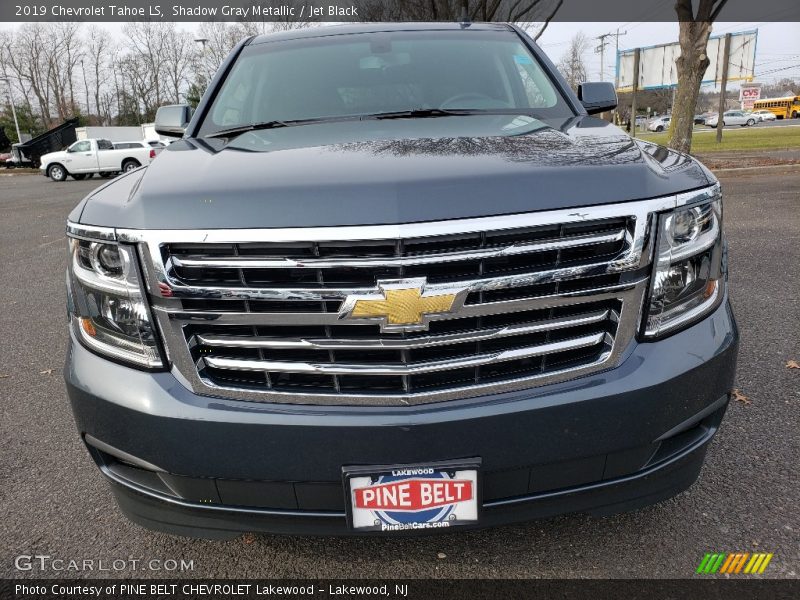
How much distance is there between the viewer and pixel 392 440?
1493mm

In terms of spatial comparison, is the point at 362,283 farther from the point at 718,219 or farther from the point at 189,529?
the point at 718,219

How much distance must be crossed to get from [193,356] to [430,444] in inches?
25.7

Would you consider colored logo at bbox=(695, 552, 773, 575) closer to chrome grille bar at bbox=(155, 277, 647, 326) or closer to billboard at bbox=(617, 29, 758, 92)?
chrome grille bar at bbox=(155, 277, 647, 326)

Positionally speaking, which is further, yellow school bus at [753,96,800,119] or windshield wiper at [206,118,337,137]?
yellow school bus at [753,96,800,119]

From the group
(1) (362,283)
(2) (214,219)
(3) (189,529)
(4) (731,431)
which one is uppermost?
(2) (214,219)

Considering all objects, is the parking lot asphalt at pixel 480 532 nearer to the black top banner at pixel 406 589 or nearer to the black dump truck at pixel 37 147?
the black top banner at pixel 406 589

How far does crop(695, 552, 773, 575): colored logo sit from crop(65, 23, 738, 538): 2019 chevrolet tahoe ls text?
1.08 feet

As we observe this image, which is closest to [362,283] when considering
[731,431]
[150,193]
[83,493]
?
[150,193]

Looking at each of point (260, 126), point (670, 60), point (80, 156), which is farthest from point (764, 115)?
point (260, 126)

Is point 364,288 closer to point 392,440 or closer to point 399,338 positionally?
point 399,338

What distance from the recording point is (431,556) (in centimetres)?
198

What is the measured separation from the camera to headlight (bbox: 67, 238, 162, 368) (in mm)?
1574

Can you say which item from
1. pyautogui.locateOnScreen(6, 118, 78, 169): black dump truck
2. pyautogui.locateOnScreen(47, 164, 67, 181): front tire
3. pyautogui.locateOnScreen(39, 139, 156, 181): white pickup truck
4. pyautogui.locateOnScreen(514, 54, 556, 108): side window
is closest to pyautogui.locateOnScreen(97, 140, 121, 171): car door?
pyautogui.locateOnScreen(39, 139, 156, 181): white pickup truck

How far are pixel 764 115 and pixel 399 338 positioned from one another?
84.4 meters
